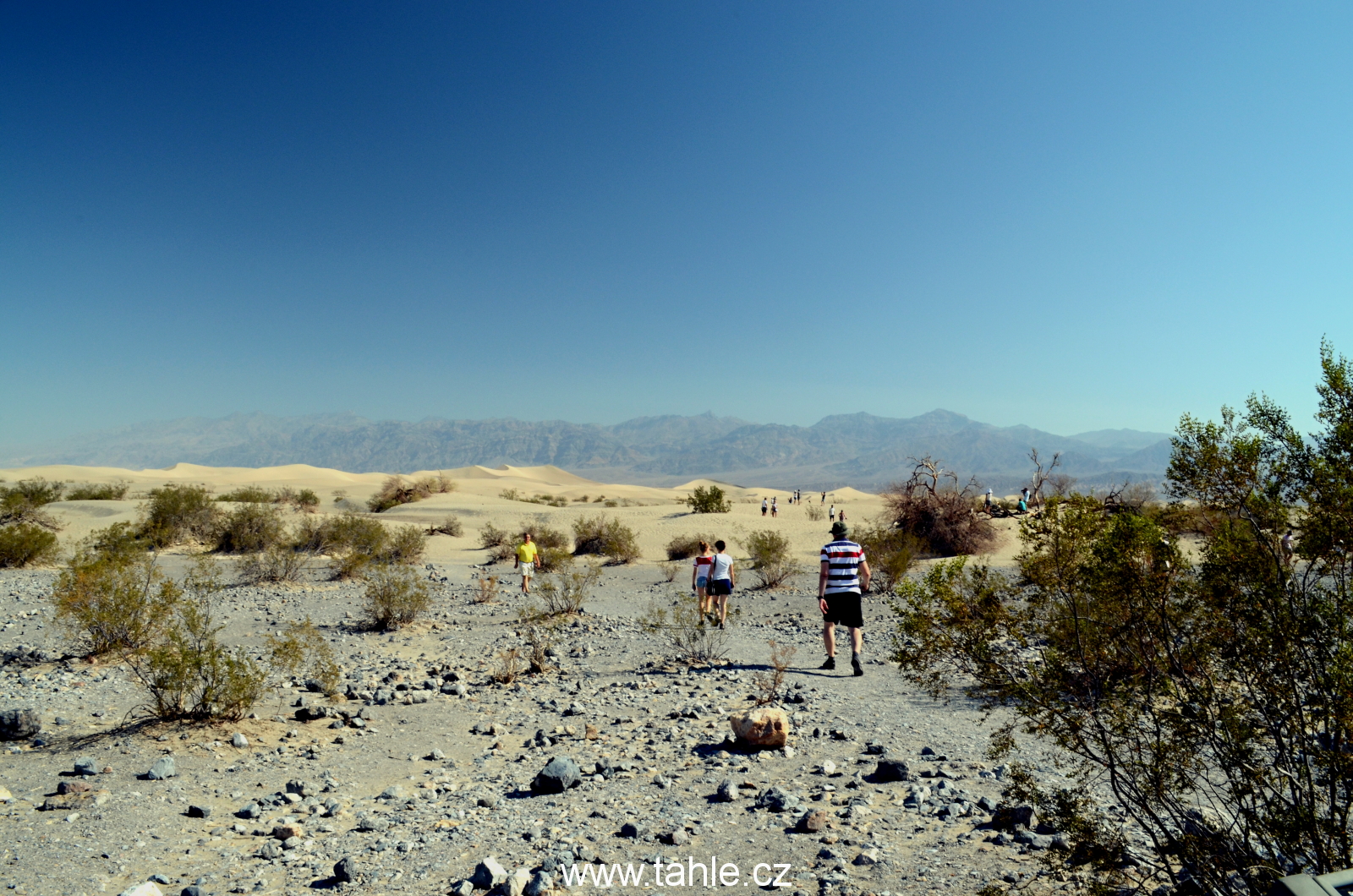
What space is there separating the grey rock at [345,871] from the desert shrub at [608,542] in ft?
58.7

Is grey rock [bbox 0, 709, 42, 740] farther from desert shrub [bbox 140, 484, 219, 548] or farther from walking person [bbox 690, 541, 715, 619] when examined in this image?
desert shrub [bbox 140, 484, 219, 548]

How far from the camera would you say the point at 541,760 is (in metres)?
6.48

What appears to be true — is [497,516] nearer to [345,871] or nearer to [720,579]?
[720,579]

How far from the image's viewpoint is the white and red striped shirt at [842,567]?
9.16 meters

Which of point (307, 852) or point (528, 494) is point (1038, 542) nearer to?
point (307, 852)

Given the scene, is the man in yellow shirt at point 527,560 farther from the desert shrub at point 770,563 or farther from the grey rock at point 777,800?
the grey rock at point 777,800

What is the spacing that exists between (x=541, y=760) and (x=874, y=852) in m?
3.32

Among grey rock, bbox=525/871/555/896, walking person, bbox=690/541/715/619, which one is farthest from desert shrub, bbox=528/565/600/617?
grey rock, bbox=525/871/555/896

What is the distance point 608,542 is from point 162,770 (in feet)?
57.3

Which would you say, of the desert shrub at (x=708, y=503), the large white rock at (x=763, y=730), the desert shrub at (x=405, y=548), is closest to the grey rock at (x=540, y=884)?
the large white rock at (x=763, y=730)

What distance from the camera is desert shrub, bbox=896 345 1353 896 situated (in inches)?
111

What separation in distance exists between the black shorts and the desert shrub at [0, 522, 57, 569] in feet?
63.7

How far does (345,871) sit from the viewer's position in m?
4.26

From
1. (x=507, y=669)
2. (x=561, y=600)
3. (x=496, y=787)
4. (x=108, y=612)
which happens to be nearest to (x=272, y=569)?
(x=561, y=600)
